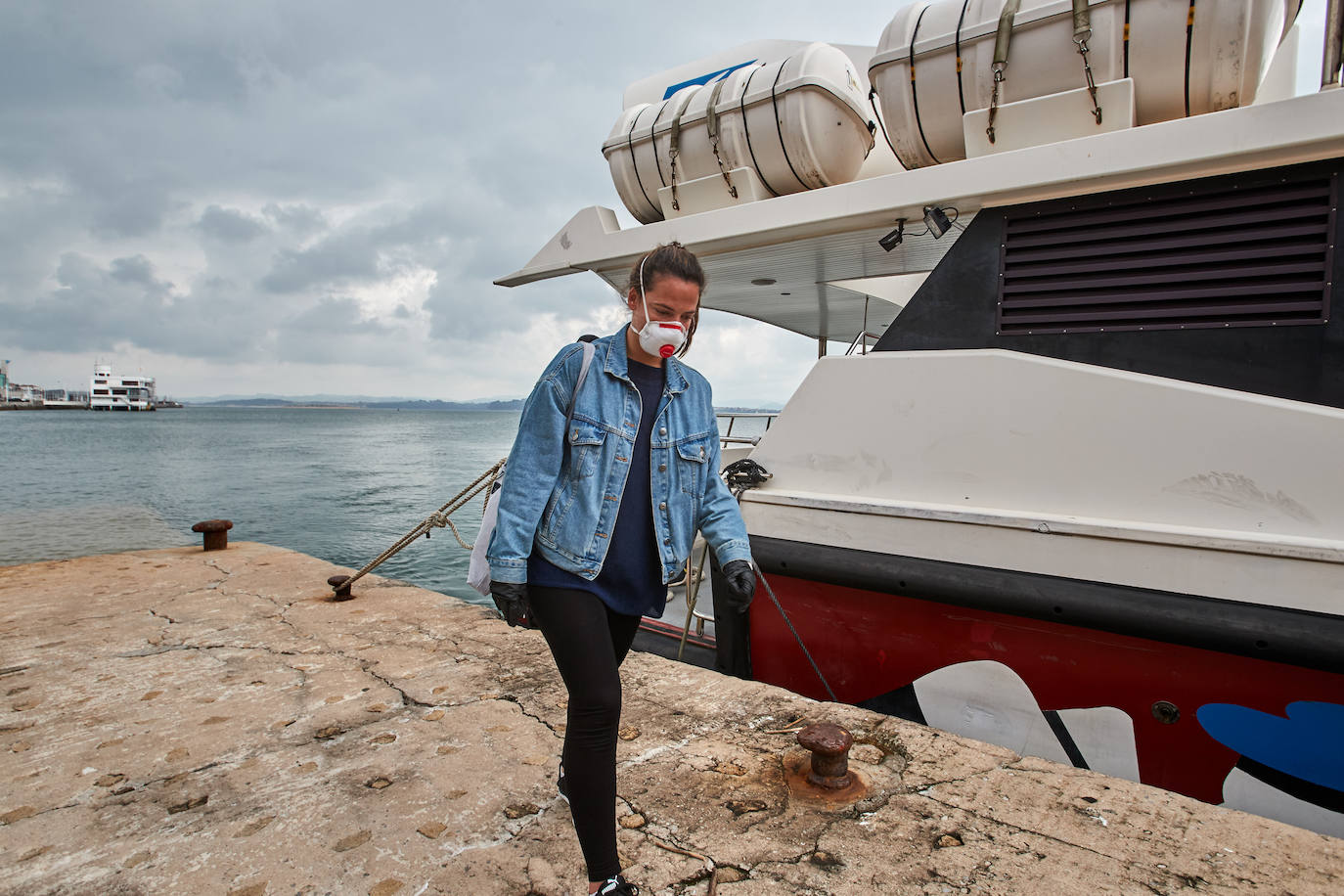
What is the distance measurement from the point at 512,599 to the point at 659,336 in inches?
27.2

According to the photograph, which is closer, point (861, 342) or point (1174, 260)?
point (1174, 260)

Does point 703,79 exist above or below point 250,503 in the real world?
above

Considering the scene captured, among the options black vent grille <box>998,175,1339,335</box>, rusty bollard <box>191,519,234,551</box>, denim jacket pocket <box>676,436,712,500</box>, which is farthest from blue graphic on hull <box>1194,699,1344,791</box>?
rusty bollard <box>191,519,234,551</box>

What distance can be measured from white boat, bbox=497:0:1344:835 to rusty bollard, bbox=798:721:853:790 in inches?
33.9

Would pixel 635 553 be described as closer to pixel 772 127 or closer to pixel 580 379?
pixel 580 379

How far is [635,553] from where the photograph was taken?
5.52 ft

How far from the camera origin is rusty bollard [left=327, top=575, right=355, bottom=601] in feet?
15.2

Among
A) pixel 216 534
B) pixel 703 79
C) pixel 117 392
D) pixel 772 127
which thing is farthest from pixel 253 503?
pixel 117 392

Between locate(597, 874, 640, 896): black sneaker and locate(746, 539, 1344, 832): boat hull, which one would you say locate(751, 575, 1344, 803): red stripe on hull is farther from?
locate(597, 874, 640, 896): black sneaker

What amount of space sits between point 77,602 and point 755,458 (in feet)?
14.8

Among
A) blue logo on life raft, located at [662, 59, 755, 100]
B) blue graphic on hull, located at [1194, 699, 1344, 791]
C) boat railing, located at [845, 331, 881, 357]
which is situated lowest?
blue graphic on hull, located at [1194, 699, 1344, 791]

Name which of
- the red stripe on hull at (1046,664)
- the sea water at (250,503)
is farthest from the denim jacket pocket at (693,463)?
the sea water at (250,503)

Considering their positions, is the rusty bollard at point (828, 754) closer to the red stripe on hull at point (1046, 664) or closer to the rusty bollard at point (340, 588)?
the red stripe on hull at point (1046, 664)

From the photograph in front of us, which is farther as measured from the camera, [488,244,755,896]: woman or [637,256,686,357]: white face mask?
[637,256,686,357]: white face mask
